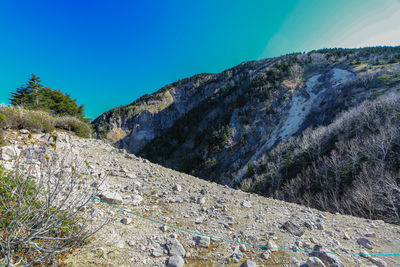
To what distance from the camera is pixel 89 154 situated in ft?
22.7

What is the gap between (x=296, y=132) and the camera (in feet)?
134

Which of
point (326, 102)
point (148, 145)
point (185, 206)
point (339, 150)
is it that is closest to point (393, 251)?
point (185, 206)

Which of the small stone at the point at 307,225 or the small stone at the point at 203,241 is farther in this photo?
the small stone at the point at 307,225

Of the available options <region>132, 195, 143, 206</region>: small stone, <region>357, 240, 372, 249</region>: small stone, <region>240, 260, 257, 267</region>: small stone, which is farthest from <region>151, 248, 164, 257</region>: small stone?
<region>357, 240, 372, 249</region>: small stone

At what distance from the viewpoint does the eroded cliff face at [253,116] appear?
134ft

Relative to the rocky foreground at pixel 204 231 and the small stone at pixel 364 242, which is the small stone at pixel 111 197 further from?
the small stone at pixel 364 242

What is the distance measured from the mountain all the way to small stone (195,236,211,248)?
11525mm

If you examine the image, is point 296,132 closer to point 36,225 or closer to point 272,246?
point 272,246

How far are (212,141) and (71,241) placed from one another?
182ft

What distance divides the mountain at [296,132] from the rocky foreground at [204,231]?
299 inches

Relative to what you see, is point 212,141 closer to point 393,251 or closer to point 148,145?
point 148,145

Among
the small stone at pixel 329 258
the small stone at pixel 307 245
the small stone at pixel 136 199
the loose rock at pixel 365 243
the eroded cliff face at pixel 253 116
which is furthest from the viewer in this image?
the eroded cliff face at pixel 253 116

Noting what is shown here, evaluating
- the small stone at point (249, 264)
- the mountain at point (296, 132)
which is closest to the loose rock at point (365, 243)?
the small stone at point (249, 264)

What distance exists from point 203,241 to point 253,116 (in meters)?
56.0
